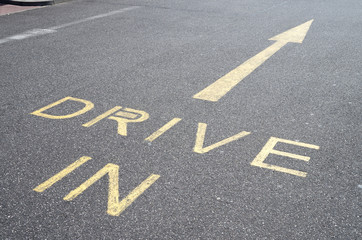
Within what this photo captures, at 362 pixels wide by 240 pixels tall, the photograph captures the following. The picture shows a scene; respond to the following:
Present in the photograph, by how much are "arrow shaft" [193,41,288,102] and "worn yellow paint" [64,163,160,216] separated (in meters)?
2.12

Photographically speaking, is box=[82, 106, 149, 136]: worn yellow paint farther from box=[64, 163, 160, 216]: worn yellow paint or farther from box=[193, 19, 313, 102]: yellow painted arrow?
box=[193, 19, 313, 102]: yellow painted arrow

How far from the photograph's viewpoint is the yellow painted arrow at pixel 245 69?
5.79 metres

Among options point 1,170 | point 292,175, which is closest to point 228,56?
point 292,175

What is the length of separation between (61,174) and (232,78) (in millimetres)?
3446

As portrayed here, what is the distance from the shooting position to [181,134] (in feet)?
15.1

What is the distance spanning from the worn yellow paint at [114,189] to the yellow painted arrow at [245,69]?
2119 millimetres

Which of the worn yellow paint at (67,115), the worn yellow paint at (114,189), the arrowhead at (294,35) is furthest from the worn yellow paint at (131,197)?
the arrowhead at (294,35)

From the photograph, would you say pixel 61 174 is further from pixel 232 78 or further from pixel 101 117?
pixel 232 78

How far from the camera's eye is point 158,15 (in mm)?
11398

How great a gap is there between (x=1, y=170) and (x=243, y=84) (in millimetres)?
3646

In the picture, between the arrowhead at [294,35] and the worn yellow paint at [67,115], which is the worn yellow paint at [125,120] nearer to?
the worn yellow paint at [67,115]

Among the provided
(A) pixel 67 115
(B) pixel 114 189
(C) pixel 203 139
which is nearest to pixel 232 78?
(C) pixel 203 139

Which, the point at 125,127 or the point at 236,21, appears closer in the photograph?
the point at 125,127

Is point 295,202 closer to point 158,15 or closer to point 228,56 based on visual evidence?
point 228,56
